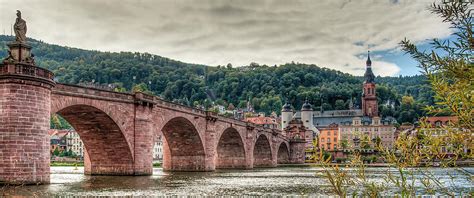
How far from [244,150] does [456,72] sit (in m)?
76.2

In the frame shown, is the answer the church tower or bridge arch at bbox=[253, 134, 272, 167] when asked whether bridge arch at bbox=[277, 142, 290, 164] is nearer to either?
bridge arch at bbox=[253, 134, 272, 167]

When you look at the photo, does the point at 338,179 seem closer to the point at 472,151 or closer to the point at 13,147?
the point at 472,151

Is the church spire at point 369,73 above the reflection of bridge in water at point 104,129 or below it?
above

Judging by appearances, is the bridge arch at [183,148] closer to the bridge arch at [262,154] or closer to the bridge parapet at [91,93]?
the bridge parapet at [91,93]

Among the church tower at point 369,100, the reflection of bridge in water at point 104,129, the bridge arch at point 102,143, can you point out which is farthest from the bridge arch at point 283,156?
the bridge arch at point 102,143

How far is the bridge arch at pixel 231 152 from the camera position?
8225 cm

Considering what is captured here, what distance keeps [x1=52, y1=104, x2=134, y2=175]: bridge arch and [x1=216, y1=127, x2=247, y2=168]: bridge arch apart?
3362cm

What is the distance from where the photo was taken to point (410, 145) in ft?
26.1

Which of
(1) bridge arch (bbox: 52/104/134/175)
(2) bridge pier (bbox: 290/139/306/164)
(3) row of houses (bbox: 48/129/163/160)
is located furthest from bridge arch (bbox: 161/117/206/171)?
(3) row of houses (bbox: 48/129/163/160)

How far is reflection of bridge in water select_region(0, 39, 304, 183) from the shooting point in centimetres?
3130

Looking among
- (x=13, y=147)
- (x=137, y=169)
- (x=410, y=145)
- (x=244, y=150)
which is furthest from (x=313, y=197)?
(x=244, y=150)

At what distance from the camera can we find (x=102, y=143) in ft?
157

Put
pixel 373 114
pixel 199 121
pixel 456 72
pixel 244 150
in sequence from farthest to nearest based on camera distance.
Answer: pixel 373 114
pixel 244 150
pixel 199 121
pixel 456 72

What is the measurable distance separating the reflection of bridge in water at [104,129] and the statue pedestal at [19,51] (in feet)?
0.16
